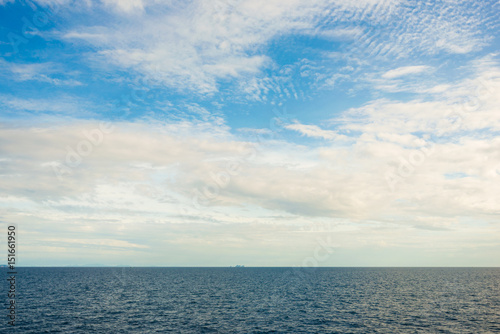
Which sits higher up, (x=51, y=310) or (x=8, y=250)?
(x=8, y=250)

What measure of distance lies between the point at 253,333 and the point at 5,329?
4409 cm

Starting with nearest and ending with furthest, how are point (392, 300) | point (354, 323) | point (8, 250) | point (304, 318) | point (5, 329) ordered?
1. point (8, 250)
2. point (5, 329)
3. point (354, 323)
4. point (304, 318)
5. point (392, 300)

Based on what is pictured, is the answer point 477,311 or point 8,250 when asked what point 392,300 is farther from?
point 8,250

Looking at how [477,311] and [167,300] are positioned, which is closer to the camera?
[477,311]

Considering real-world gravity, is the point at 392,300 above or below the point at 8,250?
below

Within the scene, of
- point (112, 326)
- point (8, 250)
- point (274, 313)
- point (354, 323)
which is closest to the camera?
point (8, 250)

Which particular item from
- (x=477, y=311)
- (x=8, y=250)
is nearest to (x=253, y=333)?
(x=8, y=250)

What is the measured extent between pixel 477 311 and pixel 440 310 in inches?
337

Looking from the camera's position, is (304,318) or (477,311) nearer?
(304,318)

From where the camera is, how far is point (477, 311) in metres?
76.2

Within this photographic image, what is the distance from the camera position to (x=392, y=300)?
312ft

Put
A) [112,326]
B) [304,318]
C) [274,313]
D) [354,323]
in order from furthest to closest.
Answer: [274,313], [304,318], [354,323], [112,326]

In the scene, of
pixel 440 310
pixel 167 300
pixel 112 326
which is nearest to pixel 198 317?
pixel 112 326

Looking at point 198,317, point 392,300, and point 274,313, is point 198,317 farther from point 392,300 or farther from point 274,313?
point 392,300
